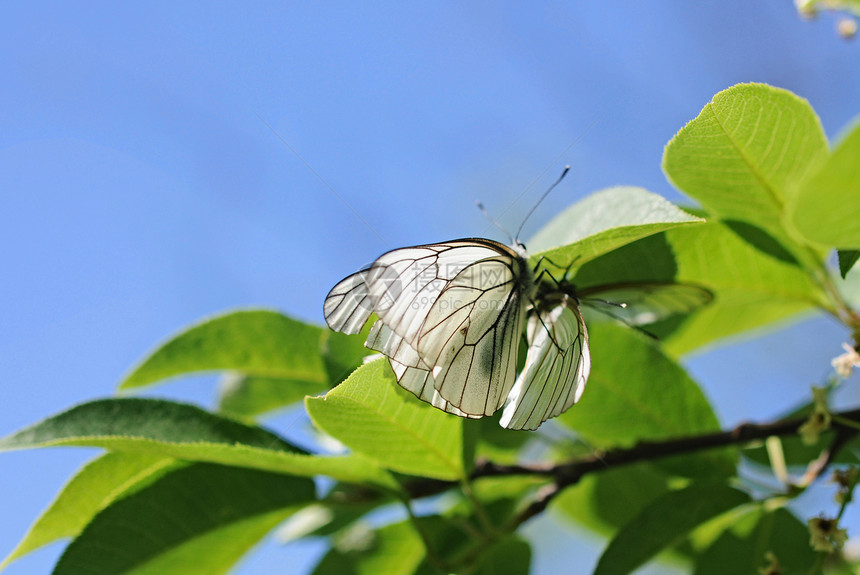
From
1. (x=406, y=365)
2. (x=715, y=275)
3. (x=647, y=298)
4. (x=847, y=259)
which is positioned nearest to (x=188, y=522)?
(x=406, y=365)

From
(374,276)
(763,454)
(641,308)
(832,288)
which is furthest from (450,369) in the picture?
(763,454)

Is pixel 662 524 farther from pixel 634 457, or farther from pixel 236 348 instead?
pixel 236 348

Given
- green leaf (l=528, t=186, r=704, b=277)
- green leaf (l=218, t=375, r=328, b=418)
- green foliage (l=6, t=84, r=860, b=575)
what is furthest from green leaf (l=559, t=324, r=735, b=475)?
green leaf (l=218, t=375, r=328, b=418)

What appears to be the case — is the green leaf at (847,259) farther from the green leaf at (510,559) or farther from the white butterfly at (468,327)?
the green leaf at (510,559)

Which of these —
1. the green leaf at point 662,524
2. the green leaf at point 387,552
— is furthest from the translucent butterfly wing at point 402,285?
the green leaf at point 387,552

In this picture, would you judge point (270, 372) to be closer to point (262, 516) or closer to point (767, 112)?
point (262, 516)
